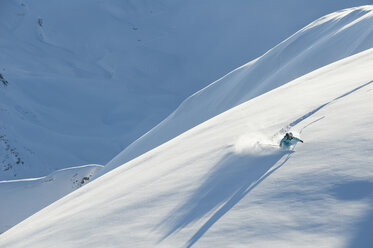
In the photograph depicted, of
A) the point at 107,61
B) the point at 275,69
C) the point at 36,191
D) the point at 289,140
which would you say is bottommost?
the point at 289,140

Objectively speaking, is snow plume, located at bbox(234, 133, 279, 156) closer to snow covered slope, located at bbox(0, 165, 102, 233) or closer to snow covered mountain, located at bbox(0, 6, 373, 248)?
snow covered mountain, located at bbox(0, 6, 373, 248)

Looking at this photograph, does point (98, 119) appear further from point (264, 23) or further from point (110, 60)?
point (264, 23)

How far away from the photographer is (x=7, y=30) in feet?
85.8

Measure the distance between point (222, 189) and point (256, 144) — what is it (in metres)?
0.56

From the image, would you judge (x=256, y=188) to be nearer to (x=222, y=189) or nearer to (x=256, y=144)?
(x=222, y=189)

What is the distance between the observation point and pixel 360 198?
1.80 meters

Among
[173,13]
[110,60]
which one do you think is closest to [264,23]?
[173,13]

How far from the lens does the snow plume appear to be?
274cm

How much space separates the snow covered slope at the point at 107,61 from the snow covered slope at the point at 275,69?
8.54 m

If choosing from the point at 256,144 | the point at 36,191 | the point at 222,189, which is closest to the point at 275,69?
the point at 36,191

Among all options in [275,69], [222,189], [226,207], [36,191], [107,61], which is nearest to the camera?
[226,207]

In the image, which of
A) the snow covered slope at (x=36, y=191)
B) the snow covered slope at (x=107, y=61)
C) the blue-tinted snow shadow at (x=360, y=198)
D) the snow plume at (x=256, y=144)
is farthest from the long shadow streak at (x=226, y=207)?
the snow covered slope at (x=107, y=61)

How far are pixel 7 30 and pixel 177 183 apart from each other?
86.9 feet

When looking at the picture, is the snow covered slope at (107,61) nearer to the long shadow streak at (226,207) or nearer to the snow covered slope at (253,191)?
the snow covered slope at (253,191)
